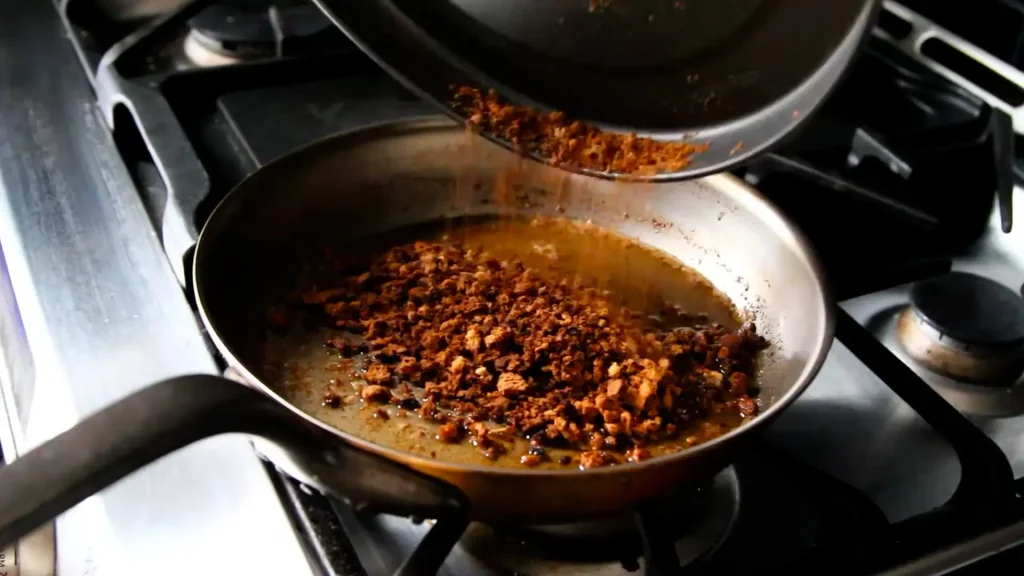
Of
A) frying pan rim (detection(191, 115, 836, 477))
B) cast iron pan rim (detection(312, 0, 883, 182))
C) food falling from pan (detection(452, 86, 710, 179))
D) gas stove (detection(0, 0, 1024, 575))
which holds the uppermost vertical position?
cast iron pan rim (detection(312, 0, 883, 182))

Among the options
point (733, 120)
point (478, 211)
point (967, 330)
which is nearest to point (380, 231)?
point (478, 211)

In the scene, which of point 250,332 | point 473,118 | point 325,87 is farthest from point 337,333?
point 325,87

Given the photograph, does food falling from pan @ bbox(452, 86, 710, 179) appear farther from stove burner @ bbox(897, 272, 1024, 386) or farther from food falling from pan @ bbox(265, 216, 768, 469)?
stove burner @ bbox(897, 272, 1024, 386)

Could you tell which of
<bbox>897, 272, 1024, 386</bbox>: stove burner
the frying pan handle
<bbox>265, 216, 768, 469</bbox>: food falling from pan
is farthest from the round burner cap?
the frying pan handle

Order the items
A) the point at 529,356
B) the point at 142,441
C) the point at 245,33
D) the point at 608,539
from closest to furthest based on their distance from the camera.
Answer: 1. the point at 142,441
2. the point at 608,539
3. the point at 529,356
4. the point at 245,33

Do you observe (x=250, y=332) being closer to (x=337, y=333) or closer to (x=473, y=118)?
(x=337, y=333)

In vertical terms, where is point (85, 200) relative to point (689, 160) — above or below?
below

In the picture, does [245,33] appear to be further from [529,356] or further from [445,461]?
[445,461]
